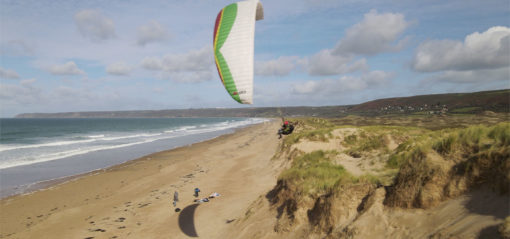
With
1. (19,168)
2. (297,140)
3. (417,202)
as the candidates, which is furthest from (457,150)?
(19,168)

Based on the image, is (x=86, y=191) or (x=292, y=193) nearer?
(x=292, y=193)

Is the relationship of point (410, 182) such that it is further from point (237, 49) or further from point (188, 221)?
point (188, 221)

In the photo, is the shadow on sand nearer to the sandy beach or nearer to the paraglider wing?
the sandy beach

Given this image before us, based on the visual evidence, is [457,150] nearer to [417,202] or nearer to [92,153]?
[417,202]

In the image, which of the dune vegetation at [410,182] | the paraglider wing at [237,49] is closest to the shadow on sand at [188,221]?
the dune vegetation at [410,182]

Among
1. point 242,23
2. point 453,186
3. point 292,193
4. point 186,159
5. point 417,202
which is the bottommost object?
point 186,159

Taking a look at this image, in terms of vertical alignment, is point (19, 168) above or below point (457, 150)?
below

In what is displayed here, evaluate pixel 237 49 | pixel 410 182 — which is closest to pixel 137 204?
pixel 237 49
